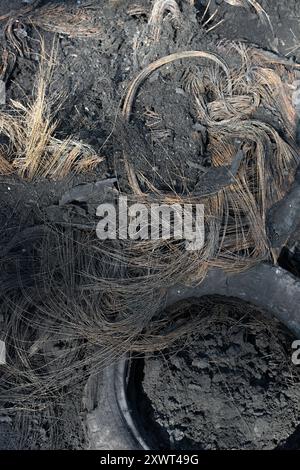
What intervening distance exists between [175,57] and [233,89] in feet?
1.44

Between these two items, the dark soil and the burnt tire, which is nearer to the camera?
the burnt tire

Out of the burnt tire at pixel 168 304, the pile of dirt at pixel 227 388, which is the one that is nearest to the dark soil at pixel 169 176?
the pile of dirt at pixel 227 388

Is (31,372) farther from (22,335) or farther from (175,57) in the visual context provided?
(175,57)

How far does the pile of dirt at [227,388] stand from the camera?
3.50m

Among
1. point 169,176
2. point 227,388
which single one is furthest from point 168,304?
point 169,176

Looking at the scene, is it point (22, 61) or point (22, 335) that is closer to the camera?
point (22, 335)

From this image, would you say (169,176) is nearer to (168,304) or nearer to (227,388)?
(168,304)

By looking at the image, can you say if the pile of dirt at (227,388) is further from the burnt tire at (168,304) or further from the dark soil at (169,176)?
the burnt tire at (168,304)

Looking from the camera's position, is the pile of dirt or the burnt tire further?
the pile of dirt

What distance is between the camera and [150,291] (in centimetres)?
372

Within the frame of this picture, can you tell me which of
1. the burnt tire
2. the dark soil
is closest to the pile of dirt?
the dark soil

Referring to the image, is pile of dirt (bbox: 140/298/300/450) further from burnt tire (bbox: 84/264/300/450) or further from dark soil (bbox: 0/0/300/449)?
burnt tire (bbox: 84/264/300/450)

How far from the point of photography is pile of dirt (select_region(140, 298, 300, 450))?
350cm

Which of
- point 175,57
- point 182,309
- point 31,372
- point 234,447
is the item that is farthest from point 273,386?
point 175,57
